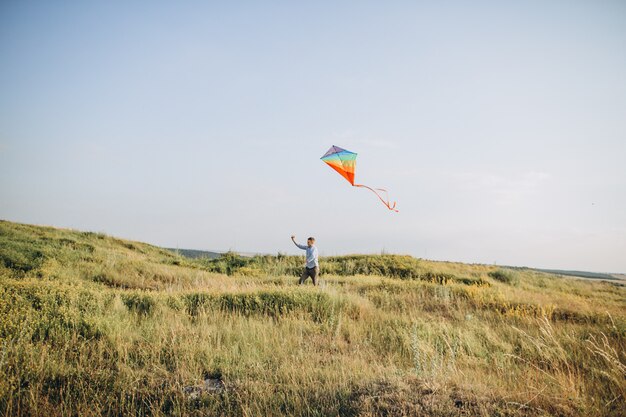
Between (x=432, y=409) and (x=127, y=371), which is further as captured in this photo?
(x=127, y=371)

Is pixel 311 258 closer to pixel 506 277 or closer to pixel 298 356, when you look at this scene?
pixel 298 356

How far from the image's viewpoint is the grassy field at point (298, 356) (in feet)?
11.5

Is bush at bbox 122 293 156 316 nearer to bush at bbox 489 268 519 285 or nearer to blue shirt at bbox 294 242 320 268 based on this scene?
blue shirt at bbox 294 242 320 268

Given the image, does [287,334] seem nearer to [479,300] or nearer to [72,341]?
[72,341]

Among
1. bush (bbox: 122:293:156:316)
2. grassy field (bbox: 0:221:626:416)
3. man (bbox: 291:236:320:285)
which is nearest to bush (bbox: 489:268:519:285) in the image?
grassy field (bbox: 0:221:626:416)

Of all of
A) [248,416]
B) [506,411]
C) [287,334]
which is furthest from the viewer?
[287,334]

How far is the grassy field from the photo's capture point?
11.5 feet

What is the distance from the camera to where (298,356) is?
5012 mm

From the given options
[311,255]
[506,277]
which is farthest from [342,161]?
[506,277]

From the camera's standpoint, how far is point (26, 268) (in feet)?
48.5

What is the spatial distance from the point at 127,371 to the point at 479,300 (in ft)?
36.0

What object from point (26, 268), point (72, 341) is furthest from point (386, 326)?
point (26, 268)

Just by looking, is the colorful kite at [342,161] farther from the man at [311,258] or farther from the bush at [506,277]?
the bush at [506,277]

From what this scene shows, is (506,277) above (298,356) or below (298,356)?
below
